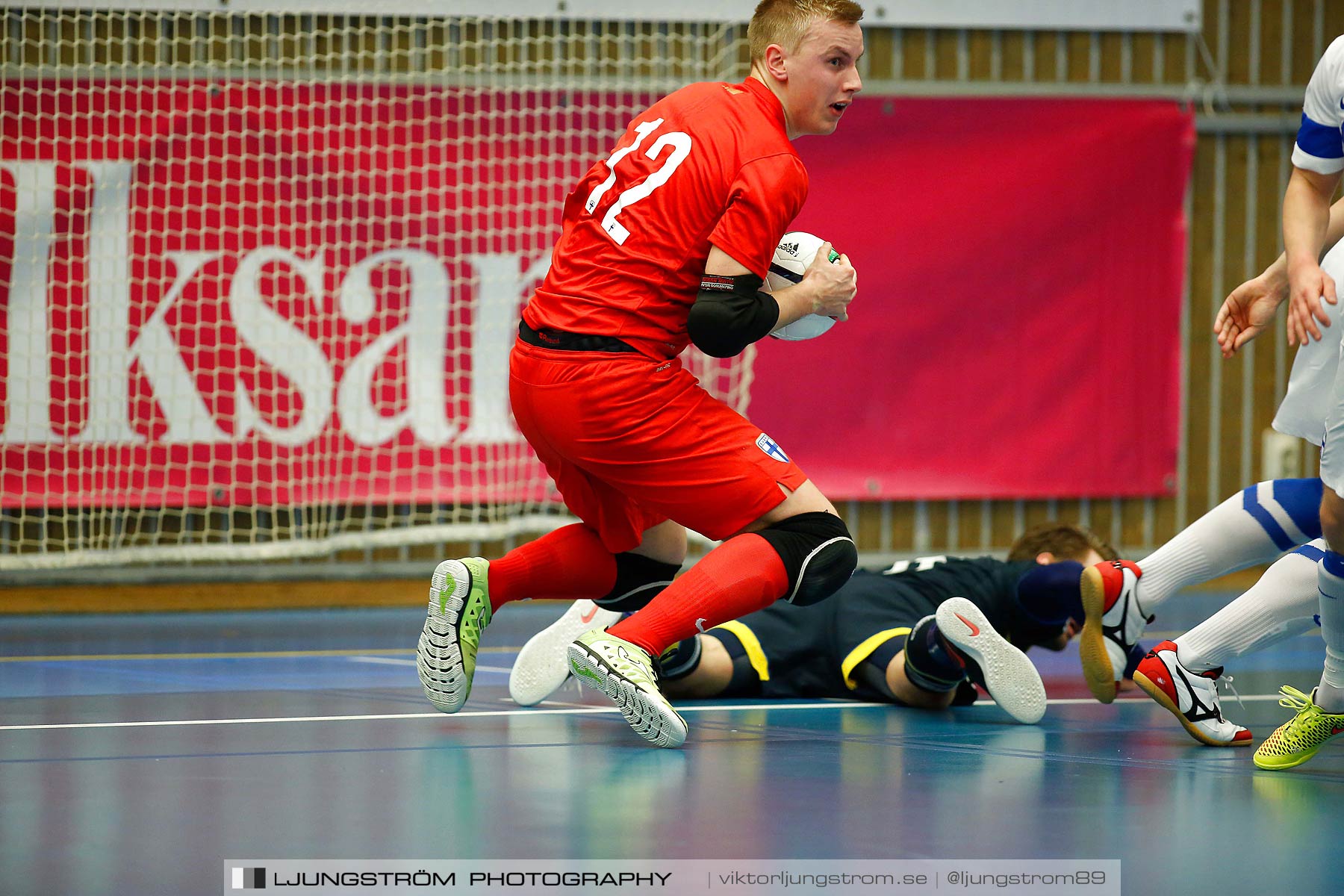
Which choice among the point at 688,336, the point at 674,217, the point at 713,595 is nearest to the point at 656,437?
the point at 688,336

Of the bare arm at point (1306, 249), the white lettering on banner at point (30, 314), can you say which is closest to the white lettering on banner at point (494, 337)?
the white lettering on banner at point (30, 314)

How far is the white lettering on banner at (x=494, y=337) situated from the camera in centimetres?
750

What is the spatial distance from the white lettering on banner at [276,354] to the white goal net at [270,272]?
0.03ft

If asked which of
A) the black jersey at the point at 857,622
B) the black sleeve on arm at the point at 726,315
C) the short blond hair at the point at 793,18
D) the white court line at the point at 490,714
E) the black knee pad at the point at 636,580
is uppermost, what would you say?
the short blond hair at the point at 793,18

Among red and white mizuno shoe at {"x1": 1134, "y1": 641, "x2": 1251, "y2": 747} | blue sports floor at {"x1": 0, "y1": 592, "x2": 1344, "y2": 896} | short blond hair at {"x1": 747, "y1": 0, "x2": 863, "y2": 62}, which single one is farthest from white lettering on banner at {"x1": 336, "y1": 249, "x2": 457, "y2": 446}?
red and white mizuno shoe at {"x1": 1134, "y1": 641, "x2": 1251, "y2": 747}

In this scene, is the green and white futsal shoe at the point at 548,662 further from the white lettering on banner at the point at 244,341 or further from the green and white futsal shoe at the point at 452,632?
the white lettering on banner at the point at 244,341

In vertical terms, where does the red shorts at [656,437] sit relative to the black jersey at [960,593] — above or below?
above

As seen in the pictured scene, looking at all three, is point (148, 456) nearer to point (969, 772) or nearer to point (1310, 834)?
point (969, 772)

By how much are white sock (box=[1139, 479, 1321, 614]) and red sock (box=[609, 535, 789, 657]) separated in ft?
3.03

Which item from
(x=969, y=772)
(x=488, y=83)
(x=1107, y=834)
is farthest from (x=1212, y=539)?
(x=488, y=83)

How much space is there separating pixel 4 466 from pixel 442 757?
4.72 m

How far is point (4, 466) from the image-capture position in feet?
23.1

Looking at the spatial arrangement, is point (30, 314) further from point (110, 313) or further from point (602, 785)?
point (602, 785)

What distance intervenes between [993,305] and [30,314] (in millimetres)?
4785
